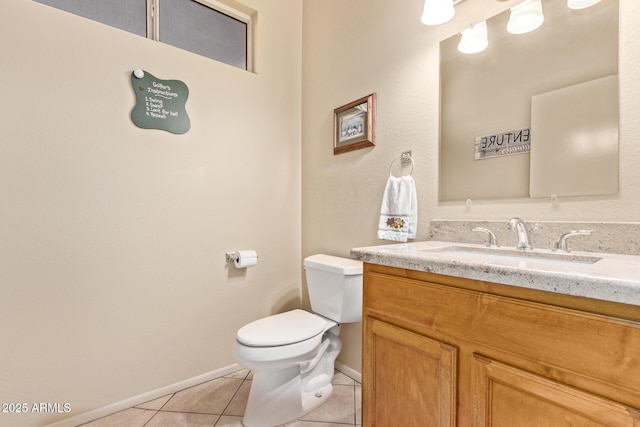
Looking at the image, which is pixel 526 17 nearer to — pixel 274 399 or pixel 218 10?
pixel 218 10

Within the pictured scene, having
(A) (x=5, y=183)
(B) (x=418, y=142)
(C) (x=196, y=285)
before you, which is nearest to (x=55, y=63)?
(A) (x=5, y=183)

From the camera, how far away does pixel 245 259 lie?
180 centimetres

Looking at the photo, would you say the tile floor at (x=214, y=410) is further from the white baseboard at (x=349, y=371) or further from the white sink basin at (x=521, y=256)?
the white sink basin at (x=521, y=256)

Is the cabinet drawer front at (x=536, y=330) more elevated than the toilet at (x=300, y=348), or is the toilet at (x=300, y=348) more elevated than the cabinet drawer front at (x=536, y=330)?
the cabinet drawer front at (x=536, y=330)

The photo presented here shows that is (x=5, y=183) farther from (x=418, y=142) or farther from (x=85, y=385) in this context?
(x=418, y=142)

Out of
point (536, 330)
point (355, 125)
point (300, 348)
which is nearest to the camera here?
point (536, 330)

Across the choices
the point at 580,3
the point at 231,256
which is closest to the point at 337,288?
the point at 231,256

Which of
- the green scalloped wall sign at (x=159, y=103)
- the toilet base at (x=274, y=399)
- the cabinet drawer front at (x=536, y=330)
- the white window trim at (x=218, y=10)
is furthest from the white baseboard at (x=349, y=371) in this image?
the white window trim at (x=218, y=10)

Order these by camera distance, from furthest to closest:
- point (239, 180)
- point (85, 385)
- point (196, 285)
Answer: point (239, 180)
point (196, 285)
point (85, 385)

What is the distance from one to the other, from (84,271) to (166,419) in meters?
0.82

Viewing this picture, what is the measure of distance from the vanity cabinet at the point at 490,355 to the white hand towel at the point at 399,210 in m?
0.48

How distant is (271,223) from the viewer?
203 centimetres

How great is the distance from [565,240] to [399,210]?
25.3 inches

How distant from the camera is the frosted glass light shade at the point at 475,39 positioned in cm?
121
